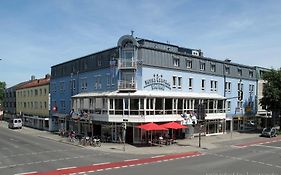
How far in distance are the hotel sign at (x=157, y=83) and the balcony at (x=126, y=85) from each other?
1607mm

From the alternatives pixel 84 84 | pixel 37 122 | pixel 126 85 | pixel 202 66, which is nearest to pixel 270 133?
pixel 202 66

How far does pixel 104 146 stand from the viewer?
36.2 m

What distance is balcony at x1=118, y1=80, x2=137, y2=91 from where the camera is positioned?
39.1m

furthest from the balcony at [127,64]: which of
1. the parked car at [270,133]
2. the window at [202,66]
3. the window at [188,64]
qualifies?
the parked car at [270,133]

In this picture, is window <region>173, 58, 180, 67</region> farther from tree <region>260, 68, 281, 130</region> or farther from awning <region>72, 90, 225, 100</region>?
tree <region>260, 68, 281, 130</region>

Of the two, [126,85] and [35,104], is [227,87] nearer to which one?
[126,85]

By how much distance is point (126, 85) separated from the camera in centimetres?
3934

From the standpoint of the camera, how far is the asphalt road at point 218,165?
880 inches

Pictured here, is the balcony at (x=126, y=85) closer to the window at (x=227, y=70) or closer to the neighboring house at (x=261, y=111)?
the window at (x=227, y=70)

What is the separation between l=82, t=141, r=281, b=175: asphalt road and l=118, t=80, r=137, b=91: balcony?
39.4 ft

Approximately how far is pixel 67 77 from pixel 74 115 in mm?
10685

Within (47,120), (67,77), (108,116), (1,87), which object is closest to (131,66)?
(108,116)

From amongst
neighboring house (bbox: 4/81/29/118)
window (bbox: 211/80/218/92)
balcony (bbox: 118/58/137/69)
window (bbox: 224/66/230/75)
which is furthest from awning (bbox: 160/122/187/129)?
neighboring house (bbox: 4/81/29/118)

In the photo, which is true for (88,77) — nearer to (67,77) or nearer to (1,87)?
(67,77)
